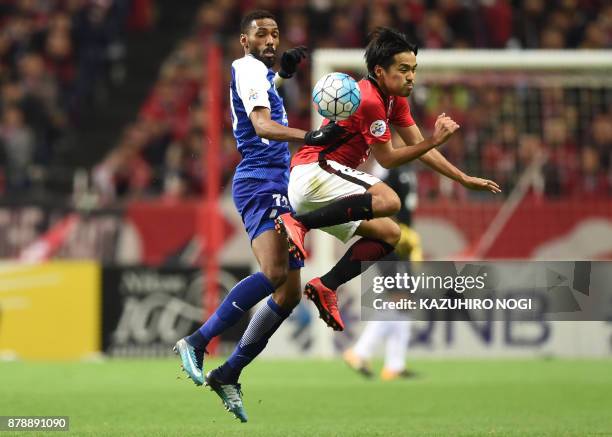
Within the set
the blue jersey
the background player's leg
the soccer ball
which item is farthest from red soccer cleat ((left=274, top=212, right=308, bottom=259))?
the background player's leg

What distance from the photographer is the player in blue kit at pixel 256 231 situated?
8188 millimetres

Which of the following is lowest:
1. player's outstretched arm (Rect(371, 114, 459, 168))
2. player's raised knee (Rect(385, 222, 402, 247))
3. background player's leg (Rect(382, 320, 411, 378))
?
background player's leg (Rect(382, 320, 411, 378))

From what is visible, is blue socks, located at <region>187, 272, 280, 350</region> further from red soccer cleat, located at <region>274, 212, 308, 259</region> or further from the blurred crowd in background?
the blurred crowd in background

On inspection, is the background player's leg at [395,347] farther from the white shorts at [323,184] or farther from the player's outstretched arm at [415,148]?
the player's outstretched arm at [415,148]

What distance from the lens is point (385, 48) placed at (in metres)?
7.98

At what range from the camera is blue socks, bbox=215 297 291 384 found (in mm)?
8258

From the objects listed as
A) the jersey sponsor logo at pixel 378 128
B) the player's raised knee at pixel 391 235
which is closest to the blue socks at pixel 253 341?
the player's raised knee at pixel 391 235

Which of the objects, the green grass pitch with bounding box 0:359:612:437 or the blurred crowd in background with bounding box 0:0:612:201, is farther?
the blurred crowd in background with bounding box 0:0:612:201

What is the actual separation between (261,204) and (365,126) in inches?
33.8

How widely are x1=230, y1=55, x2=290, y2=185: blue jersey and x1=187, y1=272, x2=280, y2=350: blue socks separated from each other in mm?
661

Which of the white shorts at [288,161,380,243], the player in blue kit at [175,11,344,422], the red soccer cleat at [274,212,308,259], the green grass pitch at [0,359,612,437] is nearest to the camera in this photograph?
the red soccer cleat at [274,212,308,259]

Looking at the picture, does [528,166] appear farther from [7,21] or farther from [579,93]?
[7,21]

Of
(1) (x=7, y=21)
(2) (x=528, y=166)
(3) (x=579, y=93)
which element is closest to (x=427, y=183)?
(2) (x=528, y=166)

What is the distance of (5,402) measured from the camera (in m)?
9.77
